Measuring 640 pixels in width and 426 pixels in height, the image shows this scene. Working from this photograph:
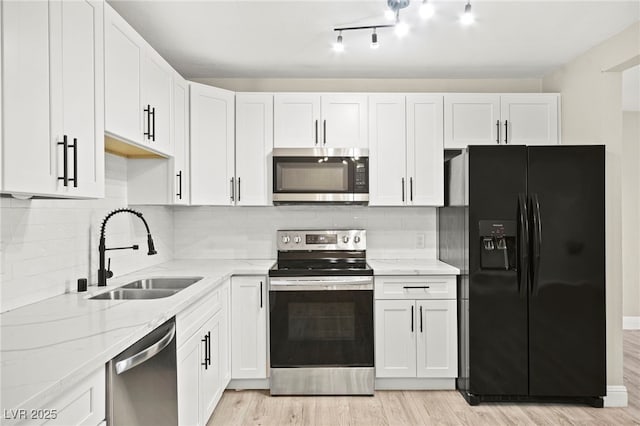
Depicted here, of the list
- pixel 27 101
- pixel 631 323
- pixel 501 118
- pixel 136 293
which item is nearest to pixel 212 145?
pixel 136 293

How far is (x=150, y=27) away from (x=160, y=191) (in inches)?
41.1

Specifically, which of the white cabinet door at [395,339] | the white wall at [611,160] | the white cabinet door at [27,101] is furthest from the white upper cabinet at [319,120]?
the white cabinet door at [27,101]

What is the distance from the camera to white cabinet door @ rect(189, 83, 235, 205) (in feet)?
10.7

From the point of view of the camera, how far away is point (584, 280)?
289 cm

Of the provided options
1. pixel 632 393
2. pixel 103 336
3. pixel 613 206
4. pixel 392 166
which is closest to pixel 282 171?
pixel 392 166

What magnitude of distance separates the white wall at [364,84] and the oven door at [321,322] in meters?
1.69

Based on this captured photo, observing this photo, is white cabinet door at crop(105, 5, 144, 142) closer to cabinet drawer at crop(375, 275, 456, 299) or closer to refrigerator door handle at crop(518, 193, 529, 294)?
cabinet drawer at crop(375, 275, 456, 299)

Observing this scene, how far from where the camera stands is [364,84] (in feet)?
12.3

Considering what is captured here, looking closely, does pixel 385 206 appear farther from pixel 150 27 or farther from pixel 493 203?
pixel 150 27

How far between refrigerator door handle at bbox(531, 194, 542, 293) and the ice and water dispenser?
4.8 inches

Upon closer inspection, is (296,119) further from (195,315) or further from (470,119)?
(195,315)

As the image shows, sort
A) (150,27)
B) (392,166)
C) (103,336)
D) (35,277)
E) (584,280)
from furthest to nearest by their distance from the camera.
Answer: (392,166) < (584,280) < (150,27) < (35,277) < (103,336)

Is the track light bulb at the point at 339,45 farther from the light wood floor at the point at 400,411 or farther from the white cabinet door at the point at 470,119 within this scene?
the light wood floor at the point at 400,411

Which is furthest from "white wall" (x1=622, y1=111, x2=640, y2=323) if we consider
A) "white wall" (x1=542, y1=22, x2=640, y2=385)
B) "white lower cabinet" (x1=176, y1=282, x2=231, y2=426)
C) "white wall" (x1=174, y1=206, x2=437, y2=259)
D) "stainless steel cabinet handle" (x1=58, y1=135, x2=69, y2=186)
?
"stainless steel cabinet handle" (x1=58, y1=135, x2=69, y2=186)
